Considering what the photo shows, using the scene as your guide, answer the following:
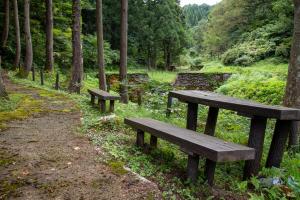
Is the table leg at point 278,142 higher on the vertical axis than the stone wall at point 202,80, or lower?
higher

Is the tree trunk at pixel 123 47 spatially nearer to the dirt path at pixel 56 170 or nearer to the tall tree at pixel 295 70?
the dirt path at pixel 56 170

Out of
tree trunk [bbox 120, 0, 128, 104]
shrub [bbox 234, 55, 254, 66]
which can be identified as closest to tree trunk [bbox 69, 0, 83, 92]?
tree trunk [bbox 120, 0, 128, 104]

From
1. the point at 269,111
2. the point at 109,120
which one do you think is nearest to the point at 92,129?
the point at 109,120

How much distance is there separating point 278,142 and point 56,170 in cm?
314

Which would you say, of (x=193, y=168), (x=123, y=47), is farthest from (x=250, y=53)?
(x=193, y=168)

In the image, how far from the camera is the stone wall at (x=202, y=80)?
69.4 feet

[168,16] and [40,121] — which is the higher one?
[168,16]

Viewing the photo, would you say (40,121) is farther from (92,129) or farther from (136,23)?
(136,23)

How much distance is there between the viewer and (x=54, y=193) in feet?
→ 12.4

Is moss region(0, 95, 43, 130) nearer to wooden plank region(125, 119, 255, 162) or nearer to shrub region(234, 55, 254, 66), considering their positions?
wooden plank region(125, 119, 255, 162)

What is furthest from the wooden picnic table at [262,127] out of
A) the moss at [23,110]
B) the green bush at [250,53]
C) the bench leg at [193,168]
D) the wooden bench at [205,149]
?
the green bush at [250,53]

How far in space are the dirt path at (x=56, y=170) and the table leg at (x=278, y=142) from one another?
1881mm

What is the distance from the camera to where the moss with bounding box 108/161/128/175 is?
4457 mm

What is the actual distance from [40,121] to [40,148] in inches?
90.3
